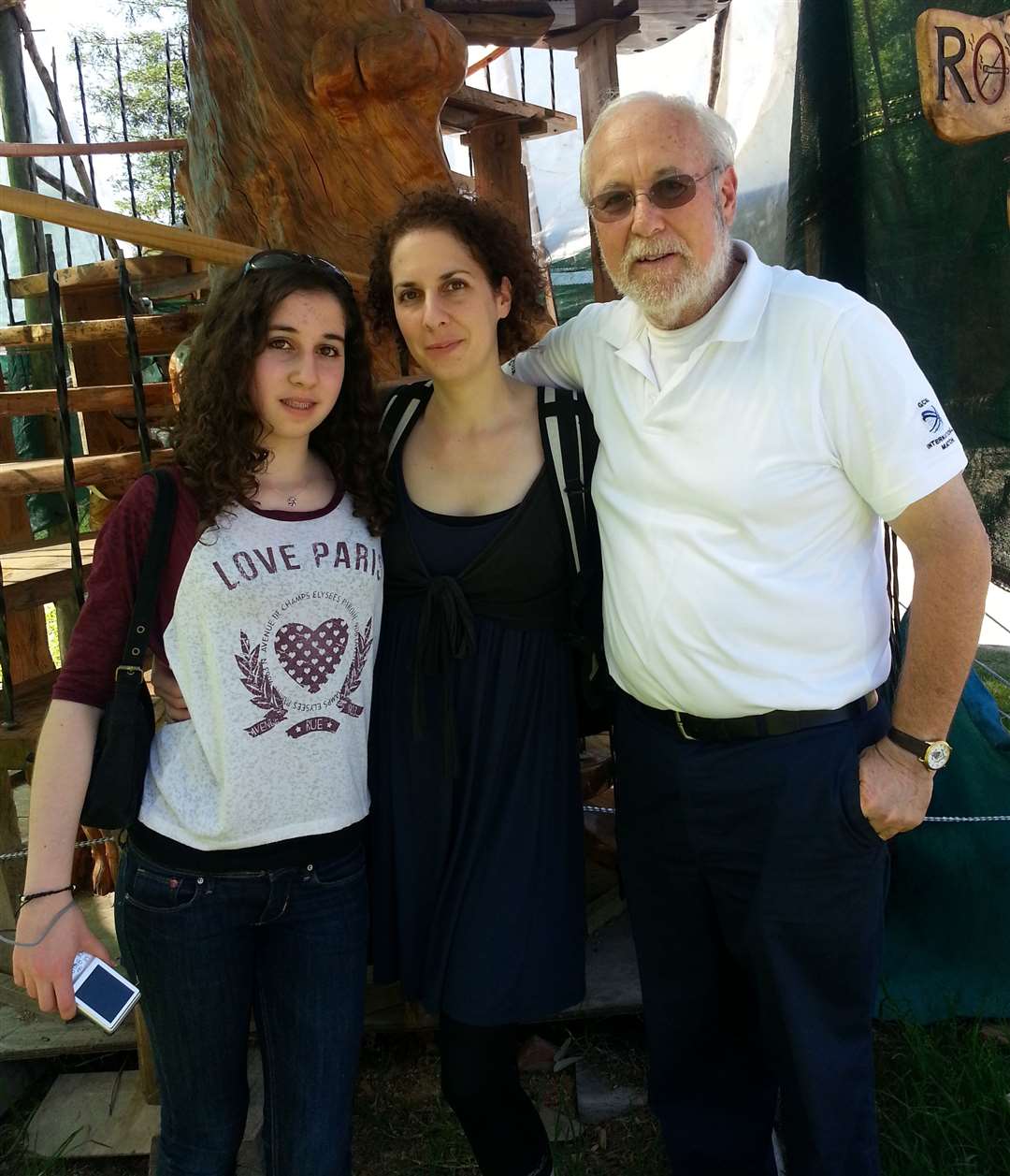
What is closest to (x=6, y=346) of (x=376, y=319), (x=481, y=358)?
(x=376, y=319)

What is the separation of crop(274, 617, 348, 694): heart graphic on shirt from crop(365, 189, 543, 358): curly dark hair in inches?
31.9

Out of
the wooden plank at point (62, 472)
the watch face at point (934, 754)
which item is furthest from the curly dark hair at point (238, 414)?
the wooden plank at point (62, 472)

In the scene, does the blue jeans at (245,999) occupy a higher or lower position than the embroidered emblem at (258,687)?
lower

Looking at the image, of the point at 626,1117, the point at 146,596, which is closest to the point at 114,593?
the point at 146,596

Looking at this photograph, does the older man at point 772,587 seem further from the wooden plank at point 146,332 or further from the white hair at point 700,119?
the wooden plank at point 146,332

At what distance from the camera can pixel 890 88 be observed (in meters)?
2.68

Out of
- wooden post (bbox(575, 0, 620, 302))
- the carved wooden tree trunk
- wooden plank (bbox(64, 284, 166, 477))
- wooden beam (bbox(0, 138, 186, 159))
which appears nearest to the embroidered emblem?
the carved wooden tree trunk

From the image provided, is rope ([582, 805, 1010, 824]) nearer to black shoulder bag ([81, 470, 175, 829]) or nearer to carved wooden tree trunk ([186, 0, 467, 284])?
black shoulder bag ([81, 470, 175, 829])

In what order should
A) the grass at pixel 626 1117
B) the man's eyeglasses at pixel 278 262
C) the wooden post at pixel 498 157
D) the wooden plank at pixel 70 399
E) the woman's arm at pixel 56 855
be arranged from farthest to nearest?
the wooden post at pixel 498 157
the wooden plank at pixel 70 399
the grass at pixel 626 1117
the man's eyeglasses at pixel 278 262
the woman's arm at pixel 56 855

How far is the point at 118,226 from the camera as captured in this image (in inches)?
85.0

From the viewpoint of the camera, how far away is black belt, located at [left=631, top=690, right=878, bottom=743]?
1.74 meters

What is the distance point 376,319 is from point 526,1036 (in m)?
2.00

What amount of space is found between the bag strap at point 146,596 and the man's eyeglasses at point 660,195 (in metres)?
0.97

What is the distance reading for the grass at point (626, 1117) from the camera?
88.8 inches
